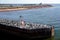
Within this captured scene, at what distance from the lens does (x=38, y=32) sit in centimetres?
3397

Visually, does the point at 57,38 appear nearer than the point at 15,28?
No

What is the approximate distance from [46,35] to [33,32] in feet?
9.05

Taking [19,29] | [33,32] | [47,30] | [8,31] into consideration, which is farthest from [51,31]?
[8,31]

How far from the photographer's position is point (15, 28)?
35344mm

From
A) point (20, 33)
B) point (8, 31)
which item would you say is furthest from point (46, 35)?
point (8, 31)

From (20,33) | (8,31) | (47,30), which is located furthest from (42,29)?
(8,31)

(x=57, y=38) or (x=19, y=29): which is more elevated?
(x=19, y=29)

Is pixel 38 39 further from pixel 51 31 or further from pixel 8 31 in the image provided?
pixel 8 31

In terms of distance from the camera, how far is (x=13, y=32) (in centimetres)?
3569

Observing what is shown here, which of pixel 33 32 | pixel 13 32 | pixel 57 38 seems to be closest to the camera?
pixel 33 32

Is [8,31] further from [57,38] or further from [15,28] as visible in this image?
[57,38]

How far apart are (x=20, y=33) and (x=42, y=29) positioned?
13.4 feet

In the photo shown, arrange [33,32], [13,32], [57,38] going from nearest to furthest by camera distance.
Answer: [33,32] → [13,32] → [57,38]

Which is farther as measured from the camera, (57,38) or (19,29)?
(57,38)
